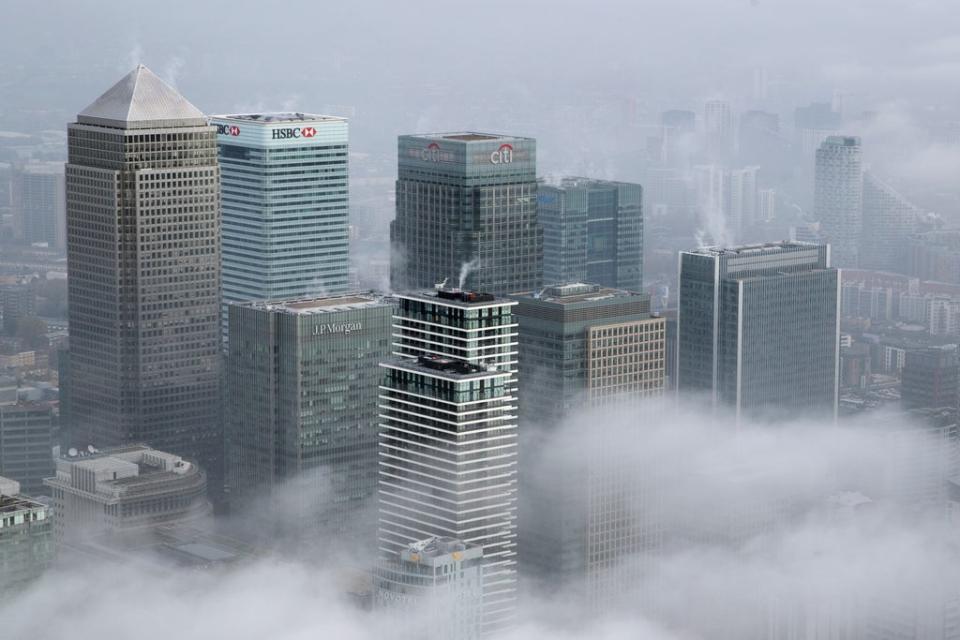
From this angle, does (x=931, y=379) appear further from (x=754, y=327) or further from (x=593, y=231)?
(x=593, y=231)

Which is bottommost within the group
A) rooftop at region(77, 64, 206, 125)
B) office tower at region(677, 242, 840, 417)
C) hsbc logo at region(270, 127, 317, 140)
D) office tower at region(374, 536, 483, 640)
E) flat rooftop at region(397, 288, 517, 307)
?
office tower at region(374, 536, 483, 640)

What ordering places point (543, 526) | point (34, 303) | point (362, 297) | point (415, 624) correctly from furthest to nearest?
1. point (34, 303)
2. point (362, 297)
3. point (543, 526)
4. point (415, 624)

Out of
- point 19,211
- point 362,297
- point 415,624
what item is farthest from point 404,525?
point 19,211

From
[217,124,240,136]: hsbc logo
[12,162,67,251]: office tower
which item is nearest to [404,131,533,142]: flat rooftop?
[217,124,240,136]: hsbc logo

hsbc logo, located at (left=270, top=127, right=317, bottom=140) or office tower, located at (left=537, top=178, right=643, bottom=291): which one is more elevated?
hsbc logo, located at (left=270, top=127, right=317, bottom=140)

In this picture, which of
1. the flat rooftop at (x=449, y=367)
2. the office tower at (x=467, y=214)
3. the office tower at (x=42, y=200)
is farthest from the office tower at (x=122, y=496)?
the flat rooftop at (x=449, y=367)

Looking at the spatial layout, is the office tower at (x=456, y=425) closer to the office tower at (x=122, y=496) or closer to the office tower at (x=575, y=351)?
the office tower at (x=575, y=351)

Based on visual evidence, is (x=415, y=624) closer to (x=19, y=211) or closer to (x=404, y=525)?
(x=404, y=525)

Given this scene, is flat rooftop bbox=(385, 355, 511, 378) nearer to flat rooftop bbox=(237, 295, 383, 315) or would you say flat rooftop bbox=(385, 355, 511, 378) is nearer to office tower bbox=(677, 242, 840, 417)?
flat rooftop bbox=(237, 295, 383, 315)
